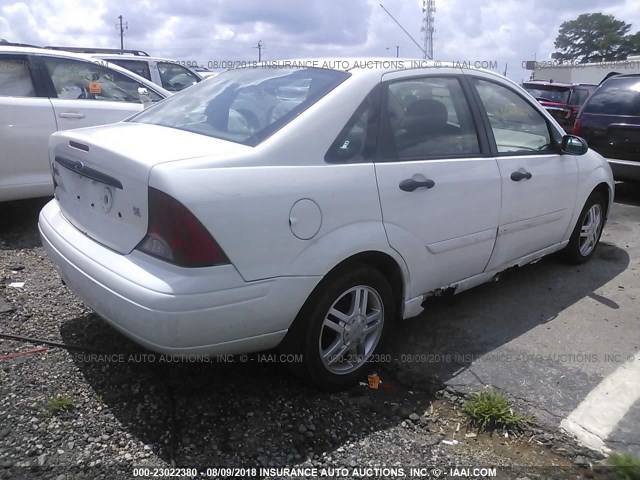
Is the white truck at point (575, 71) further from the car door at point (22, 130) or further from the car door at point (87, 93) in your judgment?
the car door at point (22, 130)

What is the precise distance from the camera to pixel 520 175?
364 cm

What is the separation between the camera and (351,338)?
115 inches

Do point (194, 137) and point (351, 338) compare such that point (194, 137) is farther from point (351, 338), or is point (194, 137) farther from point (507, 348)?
point (507, 348)

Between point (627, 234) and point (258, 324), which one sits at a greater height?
point (258, 324)

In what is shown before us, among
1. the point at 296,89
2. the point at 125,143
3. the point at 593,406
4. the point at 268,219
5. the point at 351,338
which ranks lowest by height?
the point at 593,406

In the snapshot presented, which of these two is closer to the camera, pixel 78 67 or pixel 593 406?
pixel 593 406

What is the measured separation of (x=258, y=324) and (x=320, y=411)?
0.63 m

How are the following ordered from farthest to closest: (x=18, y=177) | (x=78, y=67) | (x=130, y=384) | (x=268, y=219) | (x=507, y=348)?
(x=78, y=67) → (x=18, y=177) → (x=507, y=348) → (x=130, y=384) → (x=268, y=219)

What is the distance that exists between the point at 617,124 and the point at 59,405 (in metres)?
6.99

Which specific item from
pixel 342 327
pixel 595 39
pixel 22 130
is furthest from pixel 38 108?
pixel 595 39

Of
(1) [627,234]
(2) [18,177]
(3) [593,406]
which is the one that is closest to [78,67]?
(2) [18,177]

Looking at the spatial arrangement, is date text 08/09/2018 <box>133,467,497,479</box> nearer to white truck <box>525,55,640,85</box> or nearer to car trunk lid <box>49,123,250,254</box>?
car trunk lid <box>49,123,250,254</box>

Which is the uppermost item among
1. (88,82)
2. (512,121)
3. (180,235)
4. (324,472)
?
(88,82)

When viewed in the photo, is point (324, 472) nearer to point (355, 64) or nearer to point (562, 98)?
point (355, 64)
